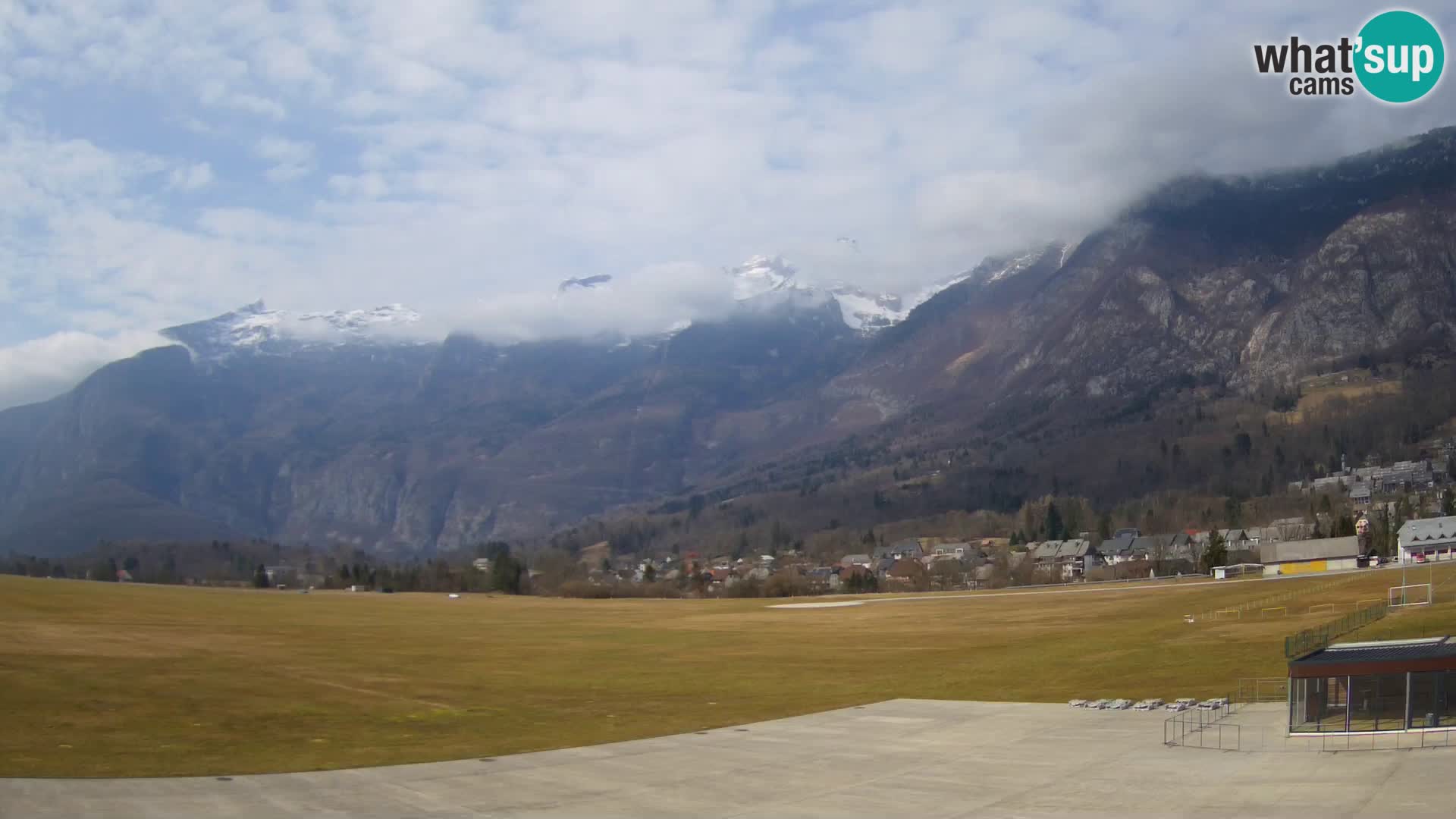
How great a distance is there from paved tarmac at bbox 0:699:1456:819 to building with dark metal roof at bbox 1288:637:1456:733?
321cm

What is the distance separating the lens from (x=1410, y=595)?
77.1m

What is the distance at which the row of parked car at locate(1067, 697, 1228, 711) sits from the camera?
4766 centimetres

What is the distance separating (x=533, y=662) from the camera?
72625 millimetres

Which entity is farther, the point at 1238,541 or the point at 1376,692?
the point at 1238,541

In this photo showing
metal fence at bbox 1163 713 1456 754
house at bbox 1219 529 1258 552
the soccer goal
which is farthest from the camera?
house at bbox 1219 529 1258 552

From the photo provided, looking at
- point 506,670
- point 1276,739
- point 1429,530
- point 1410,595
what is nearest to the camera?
point 1276,739

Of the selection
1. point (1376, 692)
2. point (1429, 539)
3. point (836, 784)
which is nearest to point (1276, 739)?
point (1376, 692)

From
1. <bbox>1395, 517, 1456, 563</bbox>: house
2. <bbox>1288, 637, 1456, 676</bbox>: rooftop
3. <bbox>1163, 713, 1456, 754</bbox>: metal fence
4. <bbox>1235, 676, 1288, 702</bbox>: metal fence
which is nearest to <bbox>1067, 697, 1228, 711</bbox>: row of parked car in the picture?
<bbox>1235, 676, 1288, 702</bbox>: metal fence

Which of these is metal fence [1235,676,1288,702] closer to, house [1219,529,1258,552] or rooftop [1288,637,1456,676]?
rooftop [1288,637,1456,676]

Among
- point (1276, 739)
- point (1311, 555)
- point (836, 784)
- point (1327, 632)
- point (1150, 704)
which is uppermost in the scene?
point (1311, 555)

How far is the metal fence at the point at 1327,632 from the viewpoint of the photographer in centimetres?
4778

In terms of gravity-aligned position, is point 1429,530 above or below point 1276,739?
above

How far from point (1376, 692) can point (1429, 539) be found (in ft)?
343

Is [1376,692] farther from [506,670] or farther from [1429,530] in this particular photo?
[1429,530]
